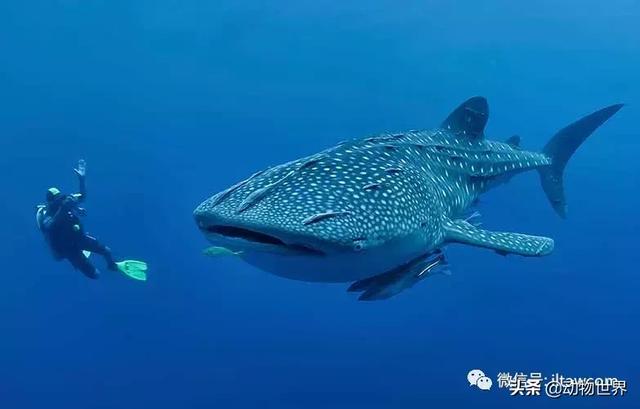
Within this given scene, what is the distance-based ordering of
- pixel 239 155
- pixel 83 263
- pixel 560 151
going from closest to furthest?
pixel 560 151, pixel 83 263, pixel 239 155

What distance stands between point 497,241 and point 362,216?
78.9 inches

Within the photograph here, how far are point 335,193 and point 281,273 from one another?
2.37 ft

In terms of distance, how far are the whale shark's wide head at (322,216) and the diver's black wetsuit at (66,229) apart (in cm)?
921

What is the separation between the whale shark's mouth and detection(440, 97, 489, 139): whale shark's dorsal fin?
171 inches

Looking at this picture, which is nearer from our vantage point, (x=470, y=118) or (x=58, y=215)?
(x=470, y=118)

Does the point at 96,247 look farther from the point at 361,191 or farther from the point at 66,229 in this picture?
the point at 361,191

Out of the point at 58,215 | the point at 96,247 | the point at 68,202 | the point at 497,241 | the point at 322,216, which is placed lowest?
the point at 322,216

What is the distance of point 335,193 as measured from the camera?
13.9ft

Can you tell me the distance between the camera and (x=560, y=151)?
9.50 metres

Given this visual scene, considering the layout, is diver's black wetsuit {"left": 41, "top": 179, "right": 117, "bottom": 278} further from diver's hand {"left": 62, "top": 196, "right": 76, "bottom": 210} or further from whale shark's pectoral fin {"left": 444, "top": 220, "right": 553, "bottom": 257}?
whale shark's pectoral fin {"left": 444, "top": 220, "right": 553, "bottom": 257}

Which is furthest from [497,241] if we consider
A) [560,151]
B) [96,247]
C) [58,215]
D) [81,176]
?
[96,247]

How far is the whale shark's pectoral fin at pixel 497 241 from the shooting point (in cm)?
537

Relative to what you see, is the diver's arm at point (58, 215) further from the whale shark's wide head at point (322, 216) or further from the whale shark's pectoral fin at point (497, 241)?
the whale shark's pectoral fin at point (497, 241)

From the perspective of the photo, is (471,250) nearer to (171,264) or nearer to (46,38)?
(171,264)
